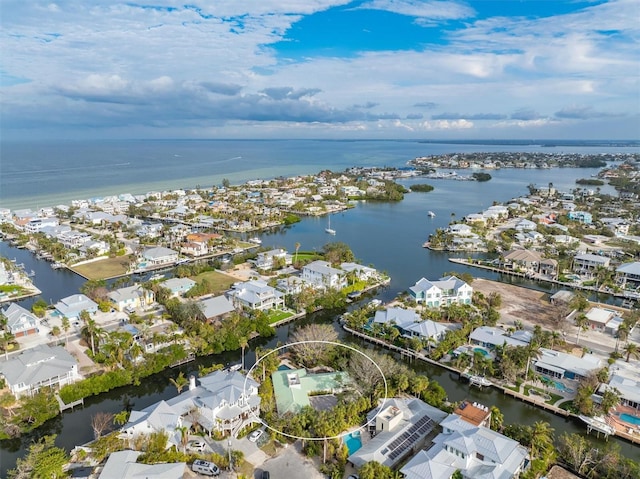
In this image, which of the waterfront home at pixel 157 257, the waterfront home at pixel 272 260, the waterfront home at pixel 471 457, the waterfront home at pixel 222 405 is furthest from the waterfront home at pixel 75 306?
the waterfront home at pixel 471 457

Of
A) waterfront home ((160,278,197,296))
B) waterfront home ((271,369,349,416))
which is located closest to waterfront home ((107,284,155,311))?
waterfront home ((160,278,197,296))

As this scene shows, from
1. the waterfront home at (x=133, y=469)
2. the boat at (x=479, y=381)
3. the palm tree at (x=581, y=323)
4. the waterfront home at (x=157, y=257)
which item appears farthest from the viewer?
the waterfront home at (x=157, y=257)

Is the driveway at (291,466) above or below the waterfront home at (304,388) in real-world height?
below

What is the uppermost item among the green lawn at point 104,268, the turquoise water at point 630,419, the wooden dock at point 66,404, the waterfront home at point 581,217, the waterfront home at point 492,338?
the waterfront home at point 581,217

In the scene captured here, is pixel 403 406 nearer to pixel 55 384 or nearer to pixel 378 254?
pixel 55 384

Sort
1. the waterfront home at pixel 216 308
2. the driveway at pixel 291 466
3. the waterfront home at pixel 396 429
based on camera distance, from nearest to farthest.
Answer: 1. the driveway at pixel 291 466
2. the waterfront home at pixel 396 429
3. the waterfront home at pixel 216 308

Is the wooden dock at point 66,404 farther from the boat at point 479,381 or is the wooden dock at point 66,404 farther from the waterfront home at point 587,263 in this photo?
the waterfront home at point 587,263

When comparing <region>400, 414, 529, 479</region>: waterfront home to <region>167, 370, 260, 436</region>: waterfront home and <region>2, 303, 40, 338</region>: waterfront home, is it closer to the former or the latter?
<region>167, 370, 260, 436</region>: waterfront home
